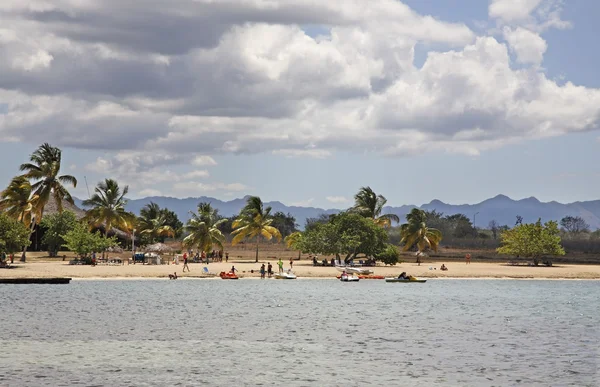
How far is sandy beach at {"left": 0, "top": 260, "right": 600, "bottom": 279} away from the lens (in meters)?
83.3

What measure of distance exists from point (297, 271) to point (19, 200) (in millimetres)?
33386

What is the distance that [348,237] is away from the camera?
101 meters

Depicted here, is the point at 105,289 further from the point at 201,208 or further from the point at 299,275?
the point at 201,208

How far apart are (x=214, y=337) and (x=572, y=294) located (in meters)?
53.2

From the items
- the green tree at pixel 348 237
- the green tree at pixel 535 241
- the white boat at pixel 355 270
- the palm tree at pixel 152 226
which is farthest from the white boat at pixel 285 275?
the green tree at pixel 535 241

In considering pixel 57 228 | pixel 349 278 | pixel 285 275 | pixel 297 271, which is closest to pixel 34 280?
pixel 57 228

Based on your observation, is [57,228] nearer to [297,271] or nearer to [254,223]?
[254,223]

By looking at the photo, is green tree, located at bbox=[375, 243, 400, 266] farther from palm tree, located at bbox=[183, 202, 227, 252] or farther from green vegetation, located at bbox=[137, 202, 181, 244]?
green vegetation, located at bbox=[137, 202, 181, 244]

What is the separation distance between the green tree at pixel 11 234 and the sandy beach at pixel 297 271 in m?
2.42

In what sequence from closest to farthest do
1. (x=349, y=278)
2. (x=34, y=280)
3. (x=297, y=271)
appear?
(x=34, y=280), (x=349, y=278), (x=297, y=271)

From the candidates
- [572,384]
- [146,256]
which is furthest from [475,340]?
[146,256]

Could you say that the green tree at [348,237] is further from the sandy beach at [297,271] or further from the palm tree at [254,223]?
the palm tree at [254,223]

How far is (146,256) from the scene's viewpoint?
100312 mm

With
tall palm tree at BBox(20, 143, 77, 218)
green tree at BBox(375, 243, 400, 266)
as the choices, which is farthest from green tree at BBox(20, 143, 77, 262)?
green tree at BBox(375, 243, 400, 266)
